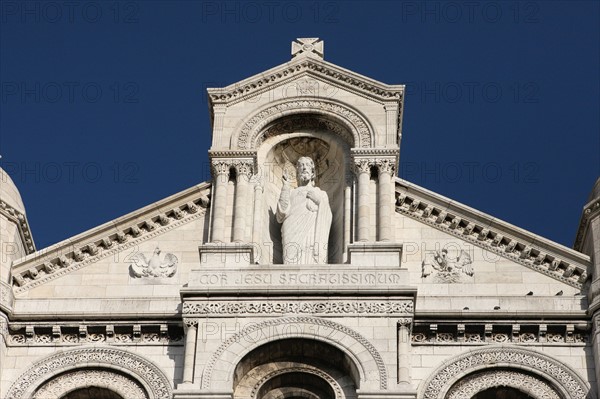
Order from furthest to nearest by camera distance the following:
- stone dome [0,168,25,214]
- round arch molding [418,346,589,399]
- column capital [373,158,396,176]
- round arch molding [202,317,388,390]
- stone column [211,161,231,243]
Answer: column capital [373,158,396,176], stone dome [0,168,25,214], stone column [211,161,231,243], round arch molding [418,346,589,399], round arch molding [202,317,388,390]

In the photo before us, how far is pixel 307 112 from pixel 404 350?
7.39 m

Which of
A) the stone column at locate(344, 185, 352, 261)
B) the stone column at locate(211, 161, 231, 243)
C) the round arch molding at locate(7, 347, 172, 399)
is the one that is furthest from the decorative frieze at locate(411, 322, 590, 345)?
the round arch molding at locate(7, 347, 172, 399)

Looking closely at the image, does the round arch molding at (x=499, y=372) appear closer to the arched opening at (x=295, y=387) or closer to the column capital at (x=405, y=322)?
the column capital at (x=405, y=322)

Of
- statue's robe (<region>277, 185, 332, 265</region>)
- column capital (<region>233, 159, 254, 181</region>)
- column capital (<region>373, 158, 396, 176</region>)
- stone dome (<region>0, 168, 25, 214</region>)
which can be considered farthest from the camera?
column capital (<region>233, 159, 254, 181</region>)

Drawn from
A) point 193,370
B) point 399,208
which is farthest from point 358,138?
point 193,370

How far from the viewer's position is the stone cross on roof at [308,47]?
40.5m

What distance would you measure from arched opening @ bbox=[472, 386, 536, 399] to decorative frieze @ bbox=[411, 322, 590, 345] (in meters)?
1.04

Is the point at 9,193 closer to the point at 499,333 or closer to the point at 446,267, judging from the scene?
the point at 446,267

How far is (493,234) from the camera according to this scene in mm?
37188

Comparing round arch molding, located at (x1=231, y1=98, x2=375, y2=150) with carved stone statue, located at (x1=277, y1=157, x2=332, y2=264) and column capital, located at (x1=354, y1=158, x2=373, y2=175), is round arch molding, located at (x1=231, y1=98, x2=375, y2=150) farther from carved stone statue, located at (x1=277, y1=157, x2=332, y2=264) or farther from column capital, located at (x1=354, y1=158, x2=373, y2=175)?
carved stone statue, located at (x1=277, y1=157, x2=332, y2=264)

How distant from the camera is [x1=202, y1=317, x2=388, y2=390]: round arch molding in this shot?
33.8 meters

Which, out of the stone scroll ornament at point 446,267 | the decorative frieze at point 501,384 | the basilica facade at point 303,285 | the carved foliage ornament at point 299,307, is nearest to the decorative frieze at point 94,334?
the basilica facade at point 303,285

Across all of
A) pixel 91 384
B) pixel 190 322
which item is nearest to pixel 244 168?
pixel 190 322

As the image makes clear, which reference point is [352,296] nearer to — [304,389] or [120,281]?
[304,389]
